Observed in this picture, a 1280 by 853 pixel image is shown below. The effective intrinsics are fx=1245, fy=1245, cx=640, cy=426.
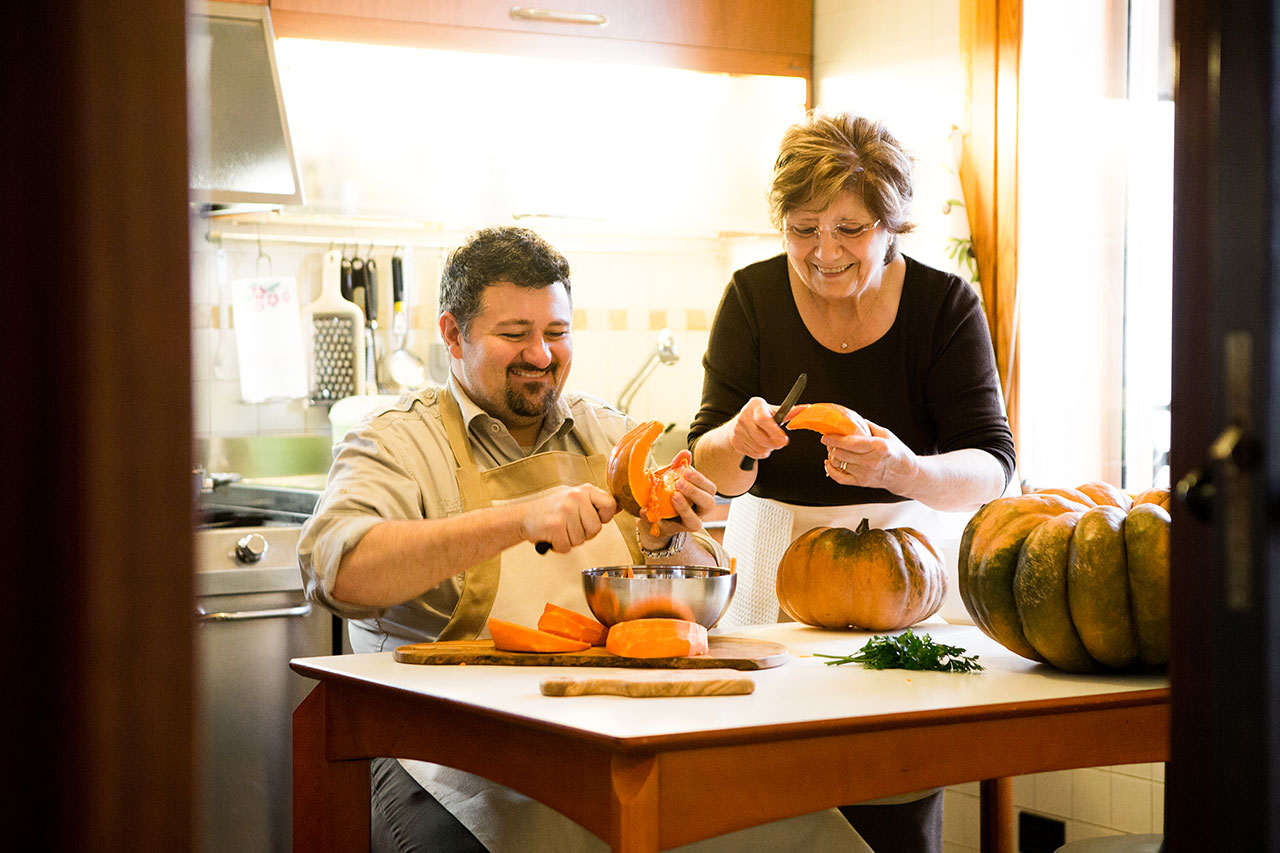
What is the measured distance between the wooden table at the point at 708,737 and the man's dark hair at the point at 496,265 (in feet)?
2.05

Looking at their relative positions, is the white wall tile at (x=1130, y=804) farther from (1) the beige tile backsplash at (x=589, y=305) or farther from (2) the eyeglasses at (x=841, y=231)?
(1) the beige tile backsplash at (x=589, y=305)

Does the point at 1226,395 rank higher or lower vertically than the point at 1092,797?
higher

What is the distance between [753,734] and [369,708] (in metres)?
0.59

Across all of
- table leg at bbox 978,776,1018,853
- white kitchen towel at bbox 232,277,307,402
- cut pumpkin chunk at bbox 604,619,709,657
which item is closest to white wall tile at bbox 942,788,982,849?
table leg at bbox 978,776,1018,853

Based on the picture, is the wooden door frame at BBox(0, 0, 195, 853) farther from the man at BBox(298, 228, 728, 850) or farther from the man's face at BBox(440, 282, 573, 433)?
the man's face at BBox(440, 282, 573, 433)

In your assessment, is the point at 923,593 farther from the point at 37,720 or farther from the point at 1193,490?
the point at 37,720

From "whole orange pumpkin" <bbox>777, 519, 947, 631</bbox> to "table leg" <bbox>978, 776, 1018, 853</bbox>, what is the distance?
0.73 m

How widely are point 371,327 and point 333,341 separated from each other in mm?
126

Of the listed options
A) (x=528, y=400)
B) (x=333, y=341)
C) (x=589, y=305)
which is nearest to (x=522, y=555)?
(x=528, y=400)

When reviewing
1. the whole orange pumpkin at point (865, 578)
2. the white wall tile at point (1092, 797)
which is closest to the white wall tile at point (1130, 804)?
the white wall tile at point (1092, 797)

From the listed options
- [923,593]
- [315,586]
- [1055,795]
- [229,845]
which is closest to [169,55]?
[315,586]

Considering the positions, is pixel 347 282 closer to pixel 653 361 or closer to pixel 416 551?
pixel 653 361

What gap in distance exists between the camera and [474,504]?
6.47ft

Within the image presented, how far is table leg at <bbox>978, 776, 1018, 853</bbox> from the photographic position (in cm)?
245
